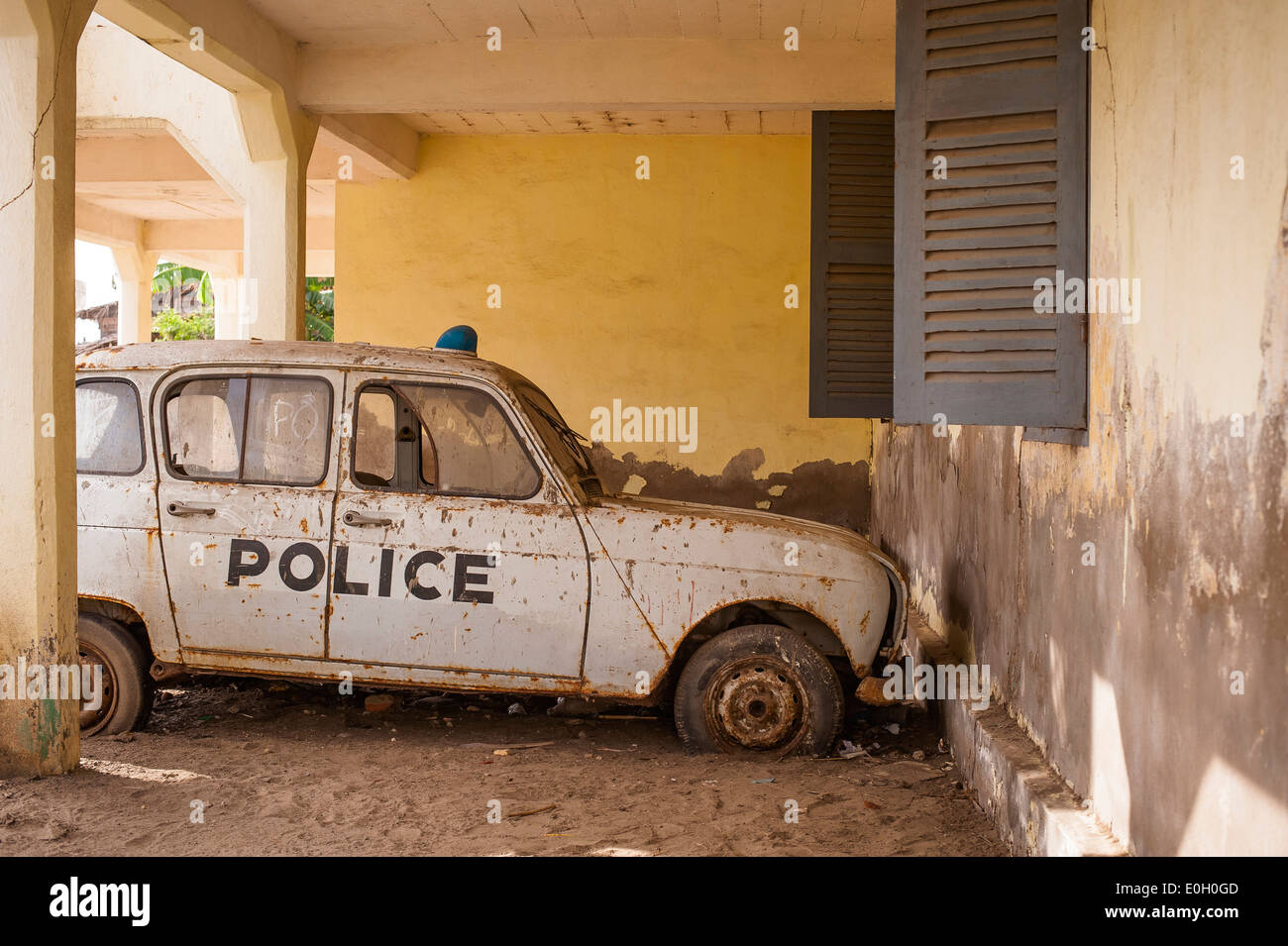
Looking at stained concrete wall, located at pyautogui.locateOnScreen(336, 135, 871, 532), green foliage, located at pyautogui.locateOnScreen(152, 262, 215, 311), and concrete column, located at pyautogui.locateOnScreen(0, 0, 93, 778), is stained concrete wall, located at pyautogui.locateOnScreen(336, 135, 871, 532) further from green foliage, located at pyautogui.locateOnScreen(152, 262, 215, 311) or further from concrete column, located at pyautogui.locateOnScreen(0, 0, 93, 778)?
green foliage, located at pyautogui.locateOnScreen(152, 262, 215, 311)

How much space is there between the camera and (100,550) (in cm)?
477

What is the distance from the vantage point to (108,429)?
16.0 feet

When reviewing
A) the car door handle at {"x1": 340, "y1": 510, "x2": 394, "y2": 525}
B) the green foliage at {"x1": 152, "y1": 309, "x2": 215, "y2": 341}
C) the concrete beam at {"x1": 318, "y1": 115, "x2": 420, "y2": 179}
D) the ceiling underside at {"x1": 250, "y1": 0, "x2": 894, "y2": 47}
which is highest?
the green foliage at {"x1": 152, "y1": 309, "x2": 215, "y2": 341}

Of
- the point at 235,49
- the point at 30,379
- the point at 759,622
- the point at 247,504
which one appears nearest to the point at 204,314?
the point at 235,49

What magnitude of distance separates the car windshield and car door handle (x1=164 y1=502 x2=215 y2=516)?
1.43 m

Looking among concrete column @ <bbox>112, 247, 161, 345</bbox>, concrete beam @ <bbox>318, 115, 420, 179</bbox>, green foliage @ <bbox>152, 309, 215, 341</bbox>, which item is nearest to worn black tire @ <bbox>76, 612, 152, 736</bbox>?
concrete beam @ <bbox>318, 115, 420, 179</bbox>

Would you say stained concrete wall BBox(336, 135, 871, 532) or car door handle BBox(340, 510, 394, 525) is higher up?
stained concrete wall BBox(336, 135, 871, 532)

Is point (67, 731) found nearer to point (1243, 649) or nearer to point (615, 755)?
point (615, 755)

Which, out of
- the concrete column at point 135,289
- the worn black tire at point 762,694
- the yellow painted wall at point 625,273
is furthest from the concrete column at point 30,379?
the concrete column at point 135,289

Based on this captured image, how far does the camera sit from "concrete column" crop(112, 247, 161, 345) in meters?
15.8

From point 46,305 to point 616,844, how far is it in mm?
2956

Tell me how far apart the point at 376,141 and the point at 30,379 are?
5.01 metres
